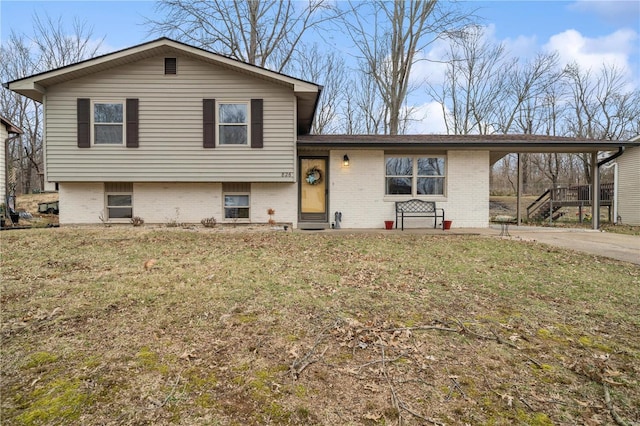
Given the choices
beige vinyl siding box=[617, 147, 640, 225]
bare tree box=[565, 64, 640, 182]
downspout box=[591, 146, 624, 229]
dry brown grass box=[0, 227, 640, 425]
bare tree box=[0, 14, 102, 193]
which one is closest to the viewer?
dry brown grass box=[0, 227, 640, 425]

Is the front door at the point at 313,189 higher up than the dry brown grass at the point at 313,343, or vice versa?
the front door at the point at 313,189

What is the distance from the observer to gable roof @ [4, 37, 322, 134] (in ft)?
30.2

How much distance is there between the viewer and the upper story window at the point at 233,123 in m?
10.1

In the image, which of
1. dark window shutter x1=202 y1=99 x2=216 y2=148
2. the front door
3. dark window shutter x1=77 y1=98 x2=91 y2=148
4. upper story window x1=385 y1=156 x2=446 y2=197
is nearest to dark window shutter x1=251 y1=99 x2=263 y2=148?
dark window shutter x1=202 y1=99 x2=216 y2=148

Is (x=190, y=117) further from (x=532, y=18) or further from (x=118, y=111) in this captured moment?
(x=532, y=18)

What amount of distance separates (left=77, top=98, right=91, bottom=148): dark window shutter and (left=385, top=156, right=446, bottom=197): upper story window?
9.20m

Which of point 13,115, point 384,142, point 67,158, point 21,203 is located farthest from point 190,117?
point 13,115

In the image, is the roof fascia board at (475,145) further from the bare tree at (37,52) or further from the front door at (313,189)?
the bare tree at (37,52)

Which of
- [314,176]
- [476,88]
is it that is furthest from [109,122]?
[476,88]

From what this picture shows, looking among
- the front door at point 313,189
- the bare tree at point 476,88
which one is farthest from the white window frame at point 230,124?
the bare tree at point 476,88

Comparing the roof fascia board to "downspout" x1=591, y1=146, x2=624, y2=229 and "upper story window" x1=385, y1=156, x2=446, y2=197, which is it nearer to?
"downspout" x1=591, y1=146, x2=624, y2=229

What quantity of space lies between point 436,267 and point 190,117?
8.21 metres

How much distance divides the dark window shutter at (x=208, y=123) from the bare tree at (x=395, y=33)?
34.5ft

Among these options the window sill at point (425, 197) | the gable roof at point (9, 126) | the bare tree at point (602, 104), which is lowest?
the window sill at point (425, 197)
